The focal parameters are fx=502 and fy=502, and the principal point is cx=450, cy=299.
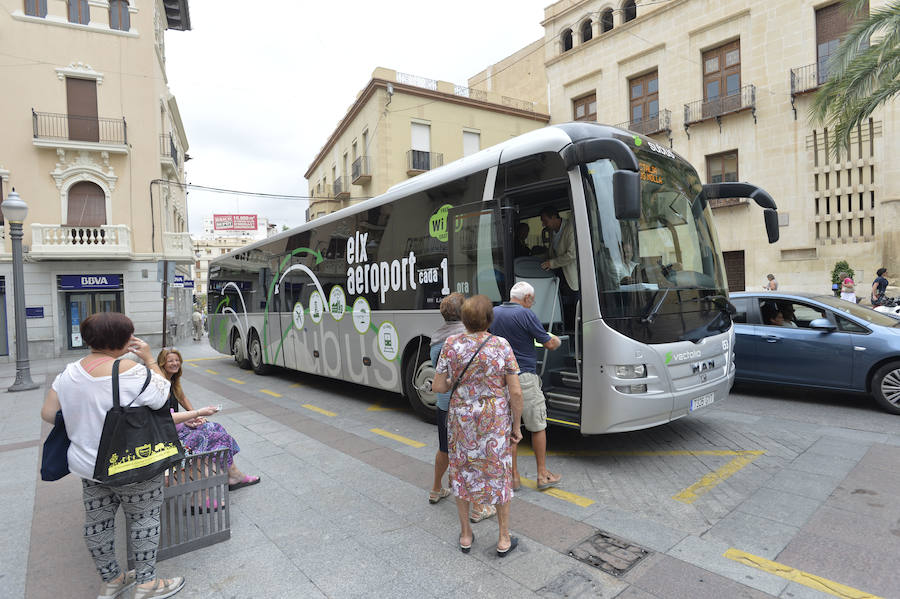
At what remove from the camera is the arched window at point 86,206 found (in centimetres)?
1900

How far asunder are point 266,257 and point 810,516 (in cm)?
987

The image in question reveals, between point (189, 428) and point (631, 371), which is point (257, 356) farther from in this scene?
point (631, 371)

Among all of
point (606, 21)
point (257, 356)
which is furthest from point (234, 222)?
point (257, 356)

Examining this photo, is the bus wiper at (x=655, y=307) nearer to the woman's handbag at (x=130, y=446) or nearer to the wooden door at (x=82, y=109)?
the woman's handbag at (x=130, y=446)

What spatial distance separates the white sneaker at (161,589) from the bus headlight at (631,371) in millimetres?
3544

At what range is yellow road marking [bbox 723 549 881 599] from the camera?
2703 millimetres

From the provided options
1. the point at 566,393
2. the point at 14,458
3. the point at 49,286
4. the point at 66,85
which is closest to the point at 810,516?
the point at 566,393

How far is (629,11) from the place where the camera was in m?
23.0

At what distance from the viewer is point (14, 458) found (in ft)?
18.5

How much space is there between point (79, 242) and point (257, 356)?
11983mm

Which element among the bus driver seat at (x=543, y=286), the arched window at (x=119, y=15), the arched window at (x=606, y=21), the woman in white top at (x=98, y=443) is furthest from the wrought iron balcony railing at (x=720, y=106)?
the arched window at (x=119, y=15)

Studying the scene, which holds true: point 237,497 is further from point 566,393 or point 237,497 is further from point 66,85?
point 66,85

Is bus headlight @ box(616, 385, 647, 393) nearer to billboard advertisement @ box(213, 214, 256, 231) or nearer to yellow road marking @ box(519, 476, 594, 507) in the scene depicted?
yellow road marking @ box(519, 476, 594, 507)

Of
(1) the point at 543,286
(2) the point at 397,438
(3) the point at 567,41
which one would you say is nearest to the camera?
(1) the point at 543,286
